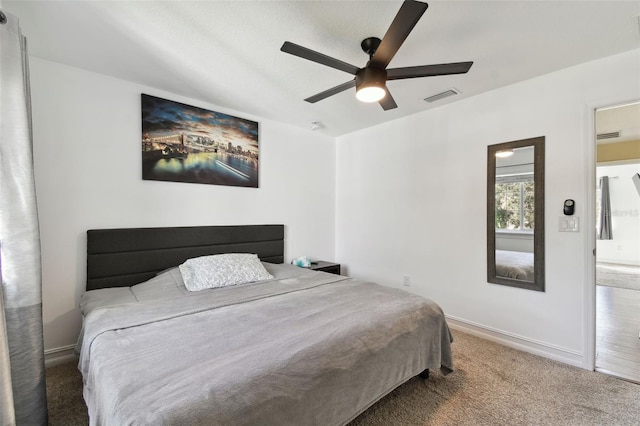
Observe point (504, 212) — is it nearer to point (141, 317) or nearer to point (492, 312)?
point (492, 312)

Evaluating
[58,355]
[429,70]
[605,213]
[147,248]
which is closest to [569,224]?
[429,70]

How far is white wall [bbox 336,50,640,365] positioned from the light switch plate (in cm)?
5

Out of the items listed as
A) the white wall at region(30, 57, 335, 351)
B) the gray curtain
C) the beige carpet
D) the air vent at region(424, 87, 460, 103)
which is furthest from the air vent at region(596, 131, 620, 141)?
the gray curtain

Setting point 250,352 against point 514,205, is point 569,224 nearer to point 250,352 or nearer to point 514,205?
point 514,205

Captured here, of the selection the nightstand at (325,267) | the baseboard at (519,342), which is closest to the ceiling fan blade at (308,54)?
the nightstand at (325,267)

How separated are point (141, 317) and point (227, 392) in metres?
1.03

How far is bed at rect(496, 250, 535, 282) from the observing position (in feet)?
8.95

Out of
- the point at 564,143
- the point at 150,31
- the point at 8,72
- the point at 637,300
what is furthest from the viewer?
the point at 637,300

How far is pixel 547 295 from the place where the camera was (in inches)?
103

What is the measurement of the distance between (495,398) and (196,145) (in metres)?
3.53

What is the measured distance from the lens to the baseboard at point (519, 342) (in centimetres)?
246

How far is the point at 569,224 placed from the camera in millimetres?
2484

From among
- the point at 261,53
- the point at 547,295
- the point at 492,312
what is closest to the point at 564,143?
the point at 547,295

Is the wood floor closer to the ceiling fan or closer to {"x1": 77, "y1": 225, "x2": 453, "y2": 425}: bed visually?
{"x1": 77, "y1": 225, "x2": 453, "y2": 425}: bed
